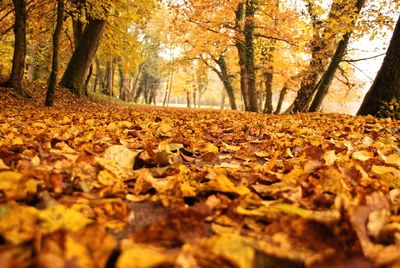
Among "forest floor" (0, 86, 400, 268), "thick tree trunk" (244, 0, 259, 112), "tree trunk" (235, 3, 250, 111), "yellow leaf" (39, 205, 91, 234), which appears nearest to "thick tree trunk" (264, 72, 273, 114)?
"tree trunk" (235, 3, 250, 111)

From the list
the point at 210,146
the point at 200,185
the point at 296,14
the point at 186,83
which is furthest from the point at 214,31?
the point at 186,83

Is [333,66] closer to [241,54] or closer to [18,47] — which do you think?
[241,54]

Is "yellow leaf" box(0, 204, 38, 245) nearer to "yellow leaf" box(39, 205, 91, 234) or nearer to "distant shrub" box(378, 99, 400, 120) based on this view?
"yellow leaf" box(39, 205, 91, 234)

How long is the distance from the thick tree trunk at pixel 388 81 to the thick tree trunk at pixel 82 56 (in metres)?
9.70

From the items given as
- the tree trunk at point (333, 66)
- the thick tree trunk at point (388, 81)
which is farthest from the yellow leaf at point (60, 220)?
the tree trunk at point (333, 66)

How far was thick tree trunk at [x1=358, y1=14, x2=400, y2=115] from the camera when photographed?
6391 mm

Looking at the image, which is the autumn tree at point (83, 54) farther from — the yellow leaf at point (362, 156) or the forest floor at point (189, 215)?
the yellow leaf at point (362, 156)

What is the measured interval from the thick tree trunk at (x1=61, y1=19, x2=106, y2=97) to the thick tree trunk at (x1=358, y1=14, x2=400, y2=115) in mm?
9702

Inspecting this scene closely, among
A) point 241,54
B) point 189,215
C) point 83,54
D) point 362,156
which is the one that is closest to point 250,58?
point 241,54

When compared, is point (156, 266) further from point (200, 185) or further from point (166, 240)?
point (200, 185)

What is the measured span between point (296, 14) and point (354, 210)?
17.0 m

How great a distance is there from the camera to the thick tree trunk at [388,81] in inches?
252

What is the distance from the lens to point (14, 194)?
3.86 feet

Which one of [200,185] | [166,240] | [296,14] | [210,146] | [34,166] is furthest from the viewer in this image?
[296,14]
